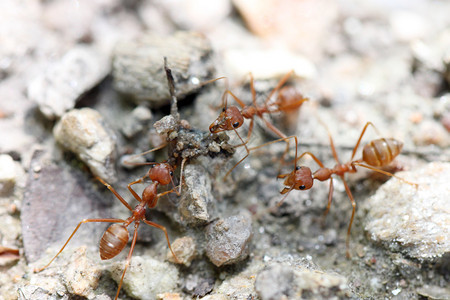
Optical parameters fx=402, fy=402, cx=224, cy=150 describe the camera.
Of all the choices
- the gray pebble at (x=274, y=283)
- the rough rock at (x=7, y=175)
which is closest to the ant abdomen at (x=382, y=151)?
the gray pebble at (x=274, y=283)

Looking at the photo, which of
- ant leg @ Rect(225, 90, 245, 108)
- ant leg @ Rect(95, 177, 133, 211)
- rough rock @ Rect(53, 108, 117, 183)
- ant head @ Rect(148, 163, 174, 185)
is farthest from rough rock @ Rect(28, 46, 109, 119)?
ant leg @ Rect(225, 90, 245, 108)

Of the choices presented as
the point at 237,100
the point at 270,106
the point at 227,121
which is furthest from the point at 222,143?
the point at 270,106

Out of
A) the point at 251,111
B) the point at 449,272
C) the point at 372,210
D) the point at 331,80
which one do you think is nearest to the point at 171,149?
the point at 251,111

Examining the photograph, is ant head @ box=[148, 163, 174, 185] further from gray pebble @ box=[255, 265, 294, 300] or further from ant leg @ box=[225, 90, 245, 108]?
gray pebble @ box=[255, 265, 294, 300]

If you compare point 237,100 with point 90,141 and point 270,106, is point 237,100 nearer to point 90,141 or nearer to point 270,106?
point 270,106

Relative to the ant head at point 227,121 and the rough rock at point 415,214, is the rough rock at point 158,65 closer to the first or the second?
the ant head at point 227,121

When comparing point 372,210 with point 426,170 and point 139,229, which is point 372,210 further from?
point 139,229
